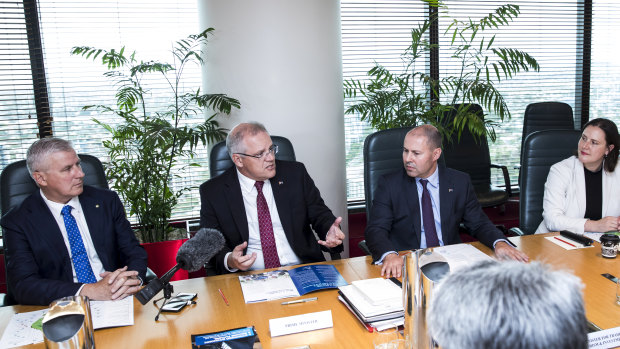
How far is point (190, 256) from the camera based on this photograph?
1630 mm

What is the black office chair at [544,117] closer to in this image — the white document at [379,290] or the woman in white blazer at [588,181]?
the woman in white blazer at [588,181]

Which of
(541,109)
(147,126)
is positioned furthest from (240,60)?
(541,109)

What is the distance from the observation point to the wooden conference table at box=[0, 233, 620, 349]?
1.45 m

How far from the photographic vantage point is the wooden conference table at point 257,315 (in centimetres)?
145

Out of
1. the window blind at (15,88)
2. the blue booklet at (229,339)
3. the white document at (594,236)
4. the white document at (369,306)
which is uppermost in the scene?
the window blind at (15,88)

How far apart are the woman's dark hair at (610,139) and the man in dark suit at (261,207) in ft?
5.07

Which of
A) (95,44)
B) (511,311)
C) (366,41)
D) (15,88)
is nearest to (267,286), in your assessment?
(511,311)

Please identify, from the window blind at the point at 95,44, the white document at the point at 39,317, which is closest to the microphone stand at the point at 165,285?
the white document at the point at 39,317

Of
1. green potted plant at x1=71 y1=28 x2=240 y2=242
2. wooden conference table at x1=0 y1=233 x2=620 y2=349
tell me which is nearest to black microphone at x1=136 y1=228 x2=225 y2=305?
wooden conference table at x1=0 y1=233 x2=620 y2=349

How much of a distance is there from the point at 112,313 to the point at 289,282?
0.63 metres

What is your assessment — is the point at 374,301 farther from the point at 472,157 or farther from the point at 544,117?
the point at 544,117

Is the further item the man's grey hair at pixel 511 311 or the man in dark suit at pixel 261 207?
the man in dark suit at pixel 261 207

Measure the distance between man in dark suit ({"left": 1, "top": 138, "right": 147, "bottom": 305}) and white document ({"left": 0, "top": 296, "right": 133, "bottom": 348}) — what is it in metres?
0.12

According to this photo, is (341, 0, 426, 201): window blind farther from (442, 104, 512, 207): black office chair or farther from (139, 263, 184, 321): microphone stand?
(139, 263, 184, 321): microphone stand
